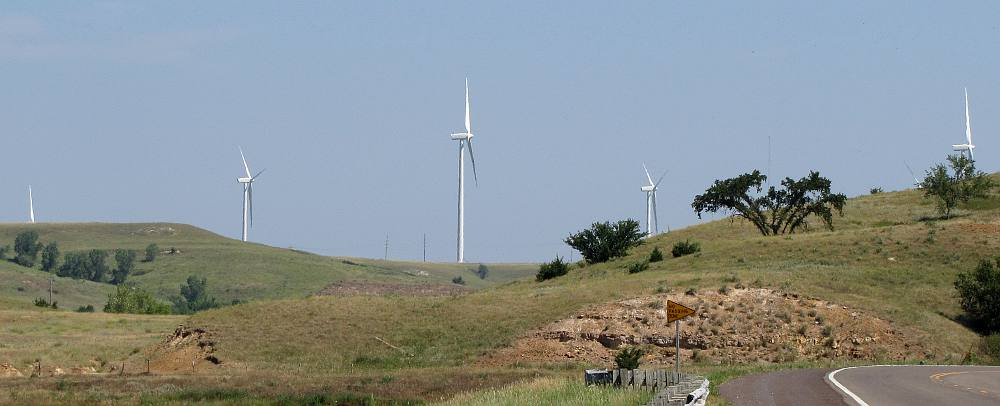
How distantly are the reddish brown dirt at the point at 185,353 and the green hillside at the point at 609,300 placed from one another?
2.65 feet

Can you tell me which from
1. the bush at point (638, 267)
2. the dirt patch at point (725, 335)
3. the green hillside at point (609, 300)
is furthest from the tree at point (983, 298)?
the bush at point (638, 267)

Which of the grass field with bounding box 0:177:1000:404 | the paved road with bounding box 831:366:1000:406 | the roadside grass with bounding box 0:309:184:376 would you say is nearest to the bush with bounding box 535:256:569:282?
the grass field with bounding box 0:177:1000:404

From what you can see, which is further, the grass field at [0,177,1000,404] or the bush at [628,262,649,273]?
the bush at [628,262,649,273]

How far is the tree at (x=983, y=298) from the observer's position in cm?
7356

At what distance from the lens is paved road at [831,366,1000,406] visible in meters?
34.7

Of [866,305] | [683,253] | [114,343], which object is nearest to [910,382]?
[866,305]

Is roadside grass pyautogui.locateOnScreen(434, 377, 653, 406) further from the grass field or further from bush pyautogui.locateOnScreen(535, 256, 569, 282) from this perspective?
bush pyautogui.locateOnScreen(535, 256, 569, 282)

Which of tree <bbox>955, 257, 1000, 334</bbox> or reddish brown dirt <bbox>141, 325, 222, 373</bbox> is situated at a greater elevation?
tree <bbox>955, 257, 1000, 334</bbox>

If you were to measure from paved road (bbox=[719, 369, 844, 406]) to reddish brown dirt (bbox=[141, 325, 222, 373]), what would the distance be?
3388cm

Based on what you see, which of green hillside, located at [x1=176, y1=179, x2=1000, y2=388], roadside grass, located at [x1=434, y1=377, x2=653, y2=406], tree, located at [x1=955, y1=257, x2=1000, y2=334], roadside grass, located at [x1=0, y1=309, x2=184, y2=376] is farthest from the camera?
tree, located at [x1=955, y1=257, x2=1000, y2=334]

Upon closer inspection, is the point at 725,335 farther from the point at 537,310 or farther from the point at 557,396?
the point at 557,396

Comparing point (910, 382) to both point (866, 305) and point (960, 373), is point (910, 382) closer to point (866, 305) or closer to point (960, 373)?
point (960, 373)

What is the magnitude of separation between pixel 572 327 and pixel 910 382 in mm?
31663

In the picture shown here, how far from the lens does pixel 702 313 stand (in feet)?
242
